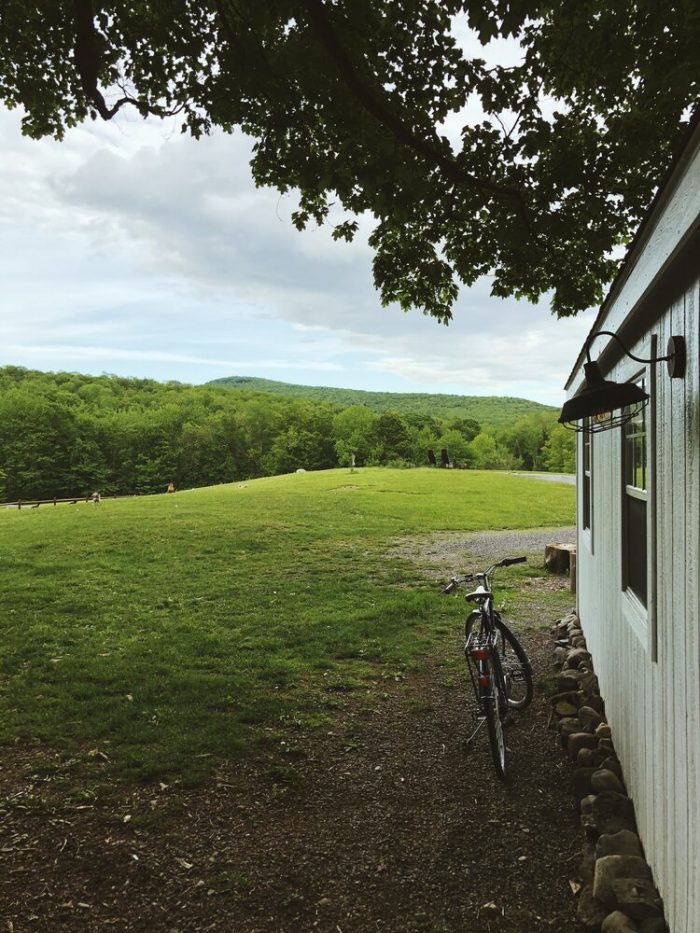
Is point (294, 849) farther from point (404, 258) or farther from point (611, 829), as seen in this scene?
point (404, 258)

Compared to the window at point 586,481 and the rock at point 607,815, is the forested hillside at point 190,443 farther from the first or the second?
the rock at point 607,815

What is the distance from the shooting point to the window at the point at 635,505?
3441mm

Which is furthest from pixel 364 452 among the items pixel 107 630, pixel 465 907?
pixel 465 907

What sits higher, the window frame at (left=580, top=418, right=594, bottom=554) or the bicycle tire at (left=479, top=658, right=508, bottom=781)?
the window frame at (left=580, top=418, right=594, bottom=554)

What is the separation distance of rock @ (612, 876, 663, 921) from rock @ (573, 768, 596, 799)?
1040 millimetres

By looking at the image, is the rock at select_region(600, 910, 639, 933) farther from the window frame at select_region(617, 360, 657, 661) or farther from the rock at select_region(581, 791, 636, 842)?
the window frame at select_region(617, 360, 657, 661)

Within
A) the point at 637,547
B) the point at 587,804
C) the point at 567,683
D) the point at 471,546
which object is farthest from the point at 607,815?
the point at 471,546

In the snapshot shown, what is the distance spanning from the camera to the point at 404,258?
748cm

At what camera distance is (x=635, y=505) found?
12.5 ft

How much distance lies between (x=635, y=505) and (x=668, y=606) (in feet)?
4.59

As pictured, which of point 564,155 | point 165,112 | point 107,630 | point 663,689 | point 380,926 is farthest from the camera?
point 107,630

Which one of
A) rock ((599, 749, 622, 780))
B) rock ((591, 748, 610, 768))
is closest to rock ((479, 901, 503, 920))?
rock ((599, 749, 622, 780))

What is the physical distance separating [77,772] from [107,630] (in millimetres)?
4033

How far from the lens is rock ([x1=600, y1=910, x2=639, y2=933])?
2.52m
